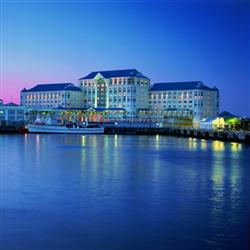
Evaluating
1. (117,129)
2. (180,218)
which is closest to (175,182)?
(180,218)

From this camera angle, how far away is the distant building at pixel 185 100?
124 metres

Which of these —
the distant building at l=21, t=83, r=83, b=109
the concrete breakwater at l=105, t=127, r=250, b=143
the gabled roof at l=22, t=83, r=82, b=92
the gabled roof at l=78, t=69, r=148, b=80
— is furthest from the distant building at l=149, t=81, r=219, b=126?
the concrete breakwater at l=105, t=127, r=250, b=143

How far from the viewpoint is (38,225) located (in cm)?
1270

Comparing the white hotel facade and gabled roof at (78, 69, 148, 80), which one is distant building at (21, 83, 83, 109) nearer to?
the white hotel facade

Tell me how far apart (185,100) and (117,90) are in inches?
733

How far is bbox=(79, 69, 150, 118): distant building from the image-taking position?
4948 inches

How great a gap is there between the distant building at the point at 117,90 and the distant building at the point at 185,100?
356cm

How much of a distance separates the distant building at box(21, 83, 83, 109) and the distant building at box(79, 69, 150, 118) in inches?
121

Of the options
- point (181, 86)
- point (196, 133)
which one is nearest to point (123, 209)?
point (196, 133)

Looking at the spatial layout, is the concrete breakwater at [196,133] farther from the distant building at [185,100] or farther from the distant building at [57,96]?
the distant building at [57,96]

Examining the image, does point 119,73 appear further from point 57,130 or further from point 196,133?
point 196,133

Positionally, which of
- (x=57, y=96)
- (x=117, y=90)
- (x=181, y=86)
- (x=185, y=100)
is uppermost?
(x=181, y=86)

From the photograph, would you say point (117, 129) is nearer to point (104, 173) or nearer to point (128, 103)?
point (128, 103)

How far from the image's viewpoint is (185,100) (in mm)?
126188
